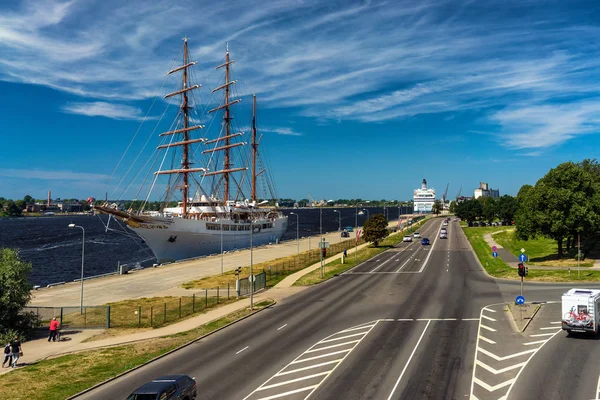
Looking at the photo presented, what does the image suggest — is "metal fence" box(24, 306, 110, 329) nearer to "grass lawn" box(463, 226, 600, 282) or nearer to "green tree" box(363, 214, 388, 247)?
"grass lawn" box(463, 226, 600, 282)

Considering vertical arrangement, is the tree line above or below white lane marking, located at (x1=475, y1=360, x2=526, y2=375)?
above

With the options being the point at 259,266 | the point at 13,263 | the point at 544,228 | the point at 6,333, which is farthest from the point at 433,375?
the point at 259,266

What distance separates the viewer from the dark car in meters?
16.7

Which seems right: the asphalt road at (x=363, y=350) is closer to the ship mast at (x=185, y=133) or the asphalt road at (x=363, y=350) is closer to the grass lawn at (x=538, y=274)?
the grass lawn at (x=538, y=274)

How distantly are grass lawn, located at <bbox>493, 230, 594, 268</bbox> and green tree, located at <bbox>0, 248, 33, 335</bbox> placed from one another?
2129 inches

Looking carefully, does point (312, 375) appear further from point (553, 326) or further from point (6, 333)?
point (6, 333)

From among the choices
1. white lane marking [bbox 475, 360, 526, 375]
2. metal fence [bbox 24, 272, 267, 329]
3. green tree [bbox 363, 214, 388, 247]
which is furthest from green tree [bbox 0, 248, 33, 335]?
green tree [bbox 363, 214, 388, 247]

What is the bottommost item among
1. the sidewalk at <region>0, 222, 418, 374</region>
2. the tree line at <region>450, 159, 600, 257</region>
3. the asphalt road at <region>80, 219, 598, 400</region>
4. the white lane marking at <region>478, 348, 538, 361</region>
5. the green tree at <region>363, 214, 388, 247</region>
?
the sidewalk at <region>0, 222, 418, 374</region>

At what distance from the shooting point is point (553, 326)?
96.3ft

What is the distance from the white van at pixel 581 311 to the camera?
25359 millimetres

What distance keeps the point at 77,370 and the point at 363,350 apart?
15601 millimetres

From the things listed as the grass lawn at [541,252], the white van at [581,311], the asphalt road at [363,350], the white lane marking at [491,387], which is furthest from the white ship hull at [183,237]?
the white lane marking at [491,387]

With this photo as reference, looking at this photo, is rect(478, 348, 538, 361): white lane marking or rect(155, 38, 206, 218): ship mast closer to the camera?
rect(478, 348, 538, 361): white lane marking

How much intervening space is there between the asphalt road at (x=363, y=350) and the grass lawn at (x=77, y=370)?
1.26m
